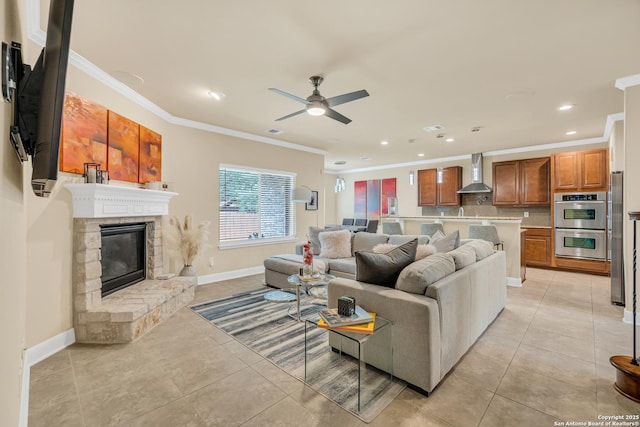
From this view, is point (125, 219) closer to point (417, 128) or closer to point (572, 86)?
point (417, 128)

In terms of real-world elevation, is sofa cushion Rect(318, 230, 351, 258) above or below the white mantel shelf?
below

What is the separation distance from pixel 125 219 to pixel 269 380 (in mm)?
2630

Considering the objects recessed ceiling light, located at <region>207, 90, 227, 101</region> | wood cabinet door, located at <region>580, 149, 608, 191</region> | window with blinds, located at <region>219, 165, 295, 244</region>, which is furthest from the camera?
wood cabinet door, located at <region>580, 149, 608, 191</region>

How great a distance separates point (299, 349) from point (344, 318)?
2.83 feet

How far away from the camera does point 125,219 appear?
134 inches

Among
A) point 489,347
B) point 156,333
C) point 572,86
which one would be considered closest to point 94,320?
point 156,333

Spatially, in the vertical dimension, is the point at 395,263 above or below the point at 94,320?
above

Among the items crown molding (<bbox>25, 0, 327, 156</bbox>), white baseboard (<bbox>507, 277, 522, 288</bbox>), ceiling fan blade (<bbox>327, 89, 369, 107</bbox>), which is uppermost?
crown molding (<bbox>25, 0, 327, 156</bbox>)

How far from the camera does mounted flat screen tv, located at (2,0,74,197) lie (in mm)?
1126

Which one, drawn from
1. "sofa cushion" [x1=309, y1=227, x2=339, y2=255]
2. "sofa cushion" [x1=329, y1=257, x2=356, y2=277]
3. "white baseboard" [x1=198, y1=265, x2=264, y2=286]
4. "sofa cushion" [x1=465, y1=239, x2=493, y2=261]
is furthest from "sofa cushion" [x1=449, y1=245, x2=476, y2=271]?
"white baseboard" [x1=198, y1=265, x2=264, y2=286]

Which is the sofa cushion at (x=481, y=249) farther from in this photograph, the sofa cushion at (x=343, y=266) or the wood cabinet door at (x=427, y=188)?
the wood cabinet door at (x=427, y=188)

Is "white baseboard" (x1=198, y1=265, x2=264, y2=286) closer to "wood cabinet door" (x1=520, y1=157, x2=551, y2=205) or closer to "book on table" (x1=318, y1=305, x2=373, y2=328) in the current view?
"book on table" (x1=318, y1=305, x2=373, y2=328)

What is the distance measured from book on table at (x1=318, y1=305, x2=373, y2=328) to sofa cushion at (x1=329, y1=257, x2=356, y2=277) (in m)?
2.06

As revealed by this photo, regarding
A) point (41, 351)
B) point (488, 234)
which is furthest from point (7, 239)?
point (488, 234)
